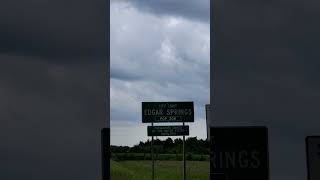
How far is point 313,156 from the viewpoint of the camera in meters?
7.65

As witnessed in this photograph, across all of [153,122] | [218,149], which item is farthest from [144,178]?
[218,149]

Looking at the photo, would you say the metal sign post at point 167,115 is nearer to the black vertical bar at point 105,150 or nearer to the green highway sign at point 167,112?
the green highway sign at point 167,112

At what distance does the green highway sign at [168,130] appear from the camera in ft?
87.8

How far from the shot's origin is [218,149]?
302 inches

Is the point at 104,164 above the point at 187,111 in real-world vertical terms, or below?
below

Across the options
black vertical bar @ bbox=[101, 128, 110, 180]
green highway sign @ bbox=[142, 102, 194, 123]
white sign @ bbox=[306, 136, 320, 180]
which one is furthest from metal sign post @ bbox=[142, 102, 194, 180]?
black vertical bar @ bbox=[101, 128, 110, 180]

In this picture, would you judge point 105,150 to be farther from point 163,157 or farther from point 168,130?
point 163,157

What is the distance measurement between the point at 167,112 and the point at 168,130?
40.7 inches

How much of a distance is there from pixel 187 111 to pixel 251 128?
64.4 ft

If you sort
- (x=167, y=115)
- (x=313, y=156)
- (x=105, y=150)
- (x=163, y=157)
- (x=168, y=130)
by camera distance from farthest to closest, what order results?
1. (x=163, y=157)
2. (x=167, y=115)
3. (x=168, y=130)
4. (x=313, y=156)
5. (x=105, y=150)

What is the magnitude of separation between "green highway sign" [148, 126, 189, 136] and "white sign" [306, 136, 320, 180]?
19.0m

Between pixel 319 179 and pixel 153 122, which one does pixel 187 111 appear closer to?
pixel 153 122

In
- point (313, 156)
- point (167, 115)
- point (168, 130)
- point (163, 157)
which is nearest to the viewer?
point (313, 156)

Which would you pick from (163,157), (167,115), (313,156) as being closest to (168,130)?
(167,115)
